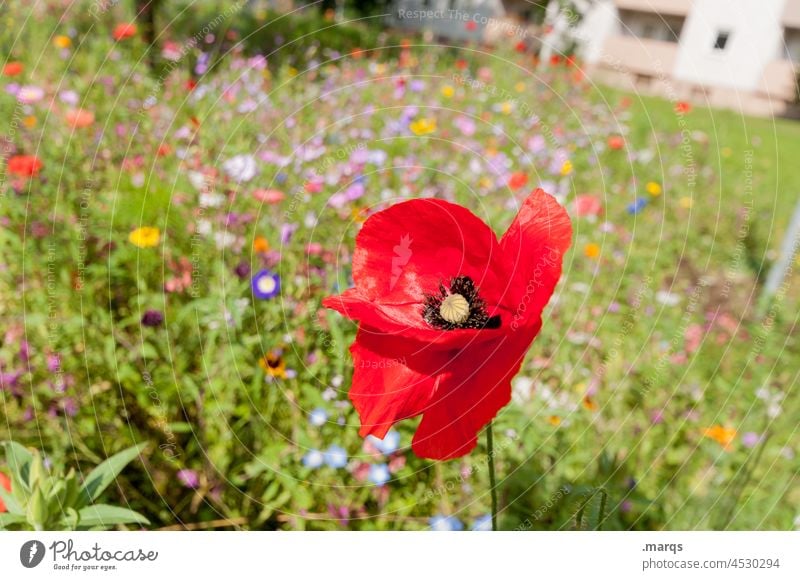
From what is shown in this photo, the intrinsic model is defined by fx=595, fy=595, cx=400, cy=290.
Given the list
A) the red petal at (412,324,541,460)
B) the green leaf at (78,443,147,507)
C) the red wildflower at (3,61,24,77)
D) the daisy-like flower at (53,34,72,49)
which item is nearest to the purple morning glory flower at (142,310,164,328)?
the green leaf at (78,443,147,507)

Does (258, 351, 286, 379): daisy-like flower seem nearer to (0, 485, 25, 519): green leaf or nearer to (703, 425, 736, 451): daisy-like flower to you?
(0, 485, 25, 519): green leaf

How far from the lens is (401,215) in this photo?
1.08 feet

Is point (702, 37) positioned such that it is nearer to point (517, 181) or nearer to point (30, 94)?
point (517, 181)

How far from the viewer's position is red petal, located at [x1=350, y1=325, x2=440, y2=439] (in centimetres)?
32

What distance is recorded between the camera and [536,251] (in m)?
0.31

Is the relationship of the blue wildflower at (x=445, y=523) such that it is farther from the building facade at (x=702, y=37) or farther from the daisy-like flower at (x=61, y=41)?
the daisy-like flower at (x=61, y=41)

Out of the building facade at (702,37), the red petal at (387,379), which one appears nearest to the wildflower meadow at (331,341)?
the red petal at (387,379)

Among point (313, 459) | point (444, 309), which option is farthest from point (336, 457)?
point (444, 309)

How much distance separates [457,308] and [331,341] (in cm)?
32

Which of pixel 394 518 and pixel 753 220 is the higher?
pixel 753 220

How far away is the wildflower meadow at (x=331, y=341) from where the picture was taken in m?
0.34

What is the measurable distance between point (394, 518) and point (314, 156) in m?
0.56

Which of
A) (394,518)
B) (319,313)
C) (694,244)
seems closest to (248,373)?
(319,313)
